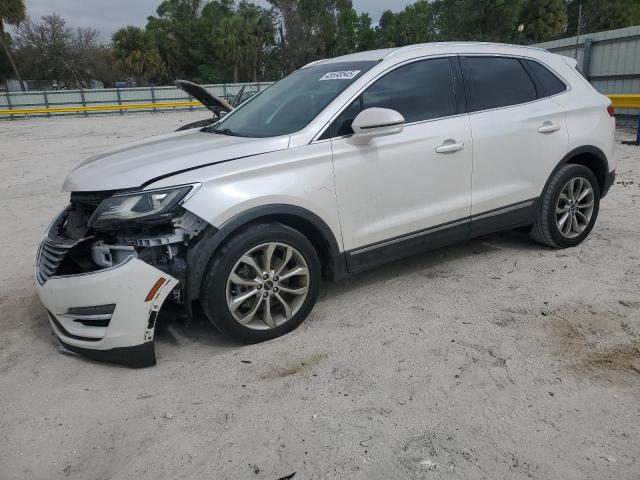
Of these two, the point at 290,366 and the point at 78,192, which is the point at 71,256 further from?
the point at 290,366

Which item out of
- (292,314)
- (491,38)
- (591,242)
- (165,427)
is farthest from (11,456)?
(491,38)

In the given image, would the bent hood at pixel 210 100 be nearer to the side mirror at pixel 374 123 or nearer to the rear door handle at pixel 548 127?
the side mirror at pixel 374 123

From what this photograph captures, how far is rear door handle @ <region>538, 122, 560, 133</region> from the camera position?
14.2 feet

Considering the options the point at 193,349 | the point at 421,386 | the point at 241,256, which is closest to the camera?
the point at 421,386

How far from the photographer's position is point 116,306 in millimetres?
2926

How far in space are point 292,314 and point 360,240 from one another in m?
0.67

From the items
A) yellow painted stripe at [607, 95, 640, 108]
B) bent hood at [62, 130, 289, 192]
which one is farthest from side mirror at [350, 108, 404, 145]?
yellow painted stripe at [607, 95, 640, 108]

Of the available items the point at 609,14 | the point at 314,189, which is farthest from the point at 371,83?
the point at 609,14

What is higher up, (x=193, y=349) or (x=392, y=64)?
(x=392, y=64)

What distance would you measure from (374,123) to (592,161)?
101 inches

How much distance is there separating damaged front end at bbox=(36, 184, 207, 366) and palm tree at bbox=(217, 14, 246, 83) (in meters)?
50.8

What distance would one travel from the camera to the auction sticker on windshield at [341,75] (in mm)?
3734

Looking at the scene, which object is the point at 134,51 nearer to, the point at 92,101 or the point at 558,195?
the point at 92,101

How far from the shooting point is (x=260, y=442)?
2.51m
